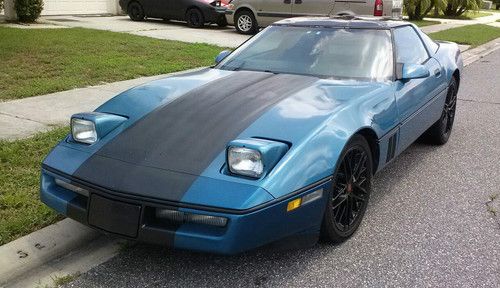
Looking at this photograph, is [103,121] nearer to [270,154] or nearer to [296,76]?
[270,154]

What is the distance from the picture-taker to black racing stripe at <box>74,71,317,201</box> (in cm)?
270

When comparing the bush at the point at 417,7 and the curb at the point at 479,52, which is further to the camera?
the bush at the point at 417,7

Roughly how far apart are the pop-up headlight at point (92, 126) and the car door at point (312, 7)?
11.4 meters

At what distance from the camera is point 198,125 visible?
310 cm

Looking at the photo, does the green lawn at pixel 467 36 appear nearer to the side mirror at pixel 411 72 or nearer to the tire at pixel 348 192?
the side mirror at pixel 411 72

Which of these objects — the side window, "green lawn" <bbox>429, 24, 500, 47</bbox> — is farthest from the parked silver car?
the side window

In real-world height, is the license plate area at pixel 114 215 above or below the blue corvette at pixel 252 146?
below

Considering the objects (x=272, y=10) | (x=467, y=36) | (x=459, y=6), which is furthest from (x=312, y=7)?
(x=459, y=6)

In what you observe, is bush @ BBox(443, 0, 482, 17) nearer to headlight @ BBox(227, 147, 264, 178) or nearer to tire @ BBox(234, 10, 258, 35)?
tire @ BBox(234, 10, 258, 35)

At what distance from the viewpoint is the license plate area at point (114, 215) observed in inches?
103

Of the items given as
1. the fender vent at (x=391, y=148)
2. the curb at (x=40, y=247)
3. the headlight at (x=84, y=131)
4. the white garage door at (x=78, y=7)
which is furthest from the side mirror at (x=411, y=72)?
the white garage door at (x=78, y=7)

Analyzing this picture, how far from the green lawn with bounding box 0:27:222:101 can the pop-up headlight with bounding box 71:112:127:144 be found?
141 inches

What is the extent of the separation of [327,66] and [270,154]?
5.11ft

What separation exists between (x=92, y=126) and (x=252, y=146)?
109 centimetres
